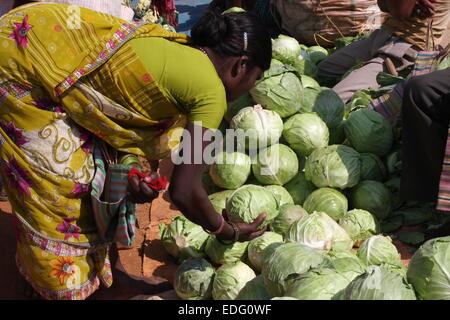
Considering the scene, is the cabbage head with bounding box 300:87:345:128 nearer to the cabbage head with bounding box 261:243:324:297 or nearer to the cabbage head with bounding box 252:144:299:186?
the cabbage head with bounding box 252:144:299:186

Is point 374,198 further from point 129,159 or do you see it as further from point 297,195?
point 129,159

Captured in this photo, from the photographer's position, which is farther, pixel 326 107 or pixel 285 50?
pixel 285 50

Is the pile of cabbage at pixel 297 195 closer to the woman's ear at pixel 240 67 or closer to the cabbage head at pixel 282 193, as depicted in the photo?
the cabbage head at pixel 282 193

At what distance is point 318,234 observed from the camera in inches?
113

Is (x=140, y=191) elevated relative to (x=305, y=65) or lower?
elevated

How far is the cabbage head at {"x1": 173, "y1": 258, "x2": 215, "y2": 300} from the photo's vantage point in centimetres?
279

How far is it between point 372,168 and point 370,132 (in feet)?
0.93

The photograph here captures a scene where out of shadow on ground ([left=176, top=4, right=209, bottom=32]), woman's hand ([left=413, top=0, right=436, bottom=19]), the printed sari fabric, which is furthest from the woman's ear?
shadow on ground ([left=176, top=4, right=209, bottom=32])

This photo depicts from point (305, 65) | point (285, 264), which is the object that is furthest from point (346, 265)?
point (305, 65)

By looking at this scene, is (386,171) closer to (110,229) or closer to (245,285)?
(245,285)

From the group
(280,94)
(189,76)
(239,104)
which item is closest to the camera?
(189,76)

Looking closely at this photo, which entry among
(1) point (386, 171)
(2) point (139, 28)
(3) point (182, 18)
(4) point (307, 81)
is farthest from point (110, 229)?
(3) point (182, 18)

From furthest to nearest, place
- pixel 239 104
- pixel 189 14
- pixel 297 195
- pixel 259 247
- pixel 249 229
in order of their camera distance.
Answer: pixel 189 14 → pixel 239 104 → pixel 297 195 → pixel 259 247 → pixel 249 229

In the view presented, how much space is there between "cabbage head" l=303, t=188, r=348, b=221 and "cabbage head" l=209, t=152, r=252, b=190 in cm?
51
